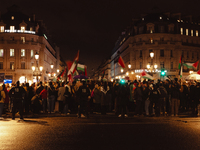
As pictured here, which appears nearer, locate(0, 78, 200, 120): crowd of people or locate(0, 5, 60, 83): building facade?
locate(0, 78, 200, 120): crowd of people

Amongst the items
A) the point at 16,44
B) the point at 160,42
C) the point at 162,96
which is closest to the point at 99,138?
the point at 162,96

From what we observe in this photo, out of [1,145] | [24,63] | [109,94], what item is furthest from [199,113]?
[24,63]

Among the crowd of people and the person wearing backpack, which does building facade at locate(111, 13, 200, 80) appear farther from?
the person wearing backpack

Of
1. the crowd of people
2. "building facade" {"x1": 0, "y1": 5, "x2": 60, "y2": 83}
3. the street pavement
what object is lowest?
the street pavement

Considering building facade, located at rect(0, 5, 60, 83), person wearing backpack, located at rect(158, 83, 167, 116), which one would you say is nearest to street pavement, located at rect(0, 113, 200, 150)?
person wearing backpack, located at rect(158, 83, 167, 116)

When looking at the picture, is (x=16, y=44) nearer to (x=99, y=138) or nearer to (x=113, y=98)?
(x=113, y=98)

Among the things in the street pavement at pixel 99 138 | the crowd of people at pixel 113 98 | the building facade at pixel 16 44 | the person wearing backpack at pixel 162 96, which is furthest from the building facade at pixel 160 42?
the street pavement at pixel 99 138

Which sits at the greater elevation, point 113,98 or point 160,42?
point 160,42

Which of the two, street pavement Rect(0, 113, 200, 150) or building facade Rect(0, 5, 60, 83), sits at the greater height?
building facade Rect(0, 5, 60, 83)

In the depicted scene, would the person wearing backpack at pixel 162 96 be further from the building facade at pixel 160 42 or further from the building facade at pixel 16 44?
the building facade at pixel 16 44

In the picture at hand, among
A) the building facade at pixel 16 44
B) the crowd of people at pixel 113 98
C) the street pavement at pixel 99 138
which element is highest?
the building facade at pixel 16 44

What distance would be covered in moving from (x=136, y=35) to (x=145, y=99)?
178ft

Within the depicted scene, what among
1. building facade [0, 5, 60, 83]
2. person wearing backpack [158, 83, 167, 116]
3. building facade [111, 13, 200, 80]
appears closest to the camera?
person wearing backpack [158, 83, 167, 116]

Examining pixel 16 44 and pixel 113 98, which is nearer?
pixel 113 98
